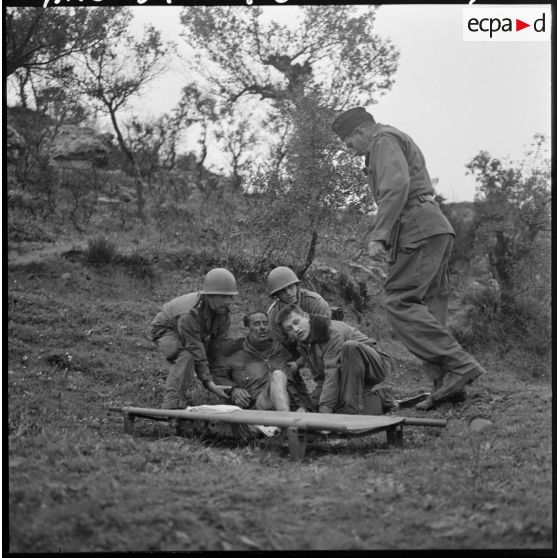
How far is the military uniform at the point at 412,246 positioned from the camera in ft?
19.1

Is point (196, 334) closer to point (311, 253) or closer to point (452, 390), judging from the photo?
point (452, 390)

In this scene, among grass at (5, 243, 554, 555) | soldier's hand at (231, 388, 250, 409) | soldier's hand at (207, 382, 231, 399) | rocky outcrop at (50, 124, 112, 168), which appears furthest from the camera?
rocky outcrop at (50, 124, 112, 168)

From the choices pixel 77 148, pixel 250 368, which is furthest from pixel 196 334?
pixel 77 148

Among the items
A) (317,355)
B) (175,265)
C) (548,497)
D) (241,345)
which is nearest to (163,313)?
(241,345)

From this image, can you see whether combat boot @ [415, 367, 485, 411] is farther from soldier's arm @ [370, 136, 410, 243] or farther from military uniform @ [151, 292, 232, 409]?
military uniform @ [151, 292, 232, 409]

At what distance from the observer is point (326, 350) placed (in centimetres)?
611

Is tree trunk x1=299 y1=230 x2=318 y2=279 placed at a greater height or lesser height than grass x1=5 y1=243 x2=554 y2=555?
greater

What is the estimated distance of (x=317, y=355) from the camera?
621cm

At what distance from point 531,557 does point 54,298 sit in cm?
874

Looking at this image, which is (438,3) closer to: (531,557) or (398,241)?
(398,241)

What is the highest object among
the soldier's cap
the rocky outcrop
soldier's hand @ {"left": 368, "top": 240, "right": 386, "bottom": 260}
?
the rocky outcrop

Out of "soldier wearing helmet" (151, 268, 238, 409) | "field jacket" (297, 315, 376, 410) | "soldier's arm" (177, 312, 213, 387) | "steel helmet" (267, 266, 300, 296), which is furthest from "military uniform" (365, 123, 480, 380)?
"soldier's arm" (177, 312, 213, 387)

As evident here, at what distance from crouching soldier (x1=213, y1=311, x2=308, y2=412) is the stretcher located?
604 millimetres

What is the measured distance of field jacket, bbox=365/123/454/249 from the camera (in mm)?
5969
